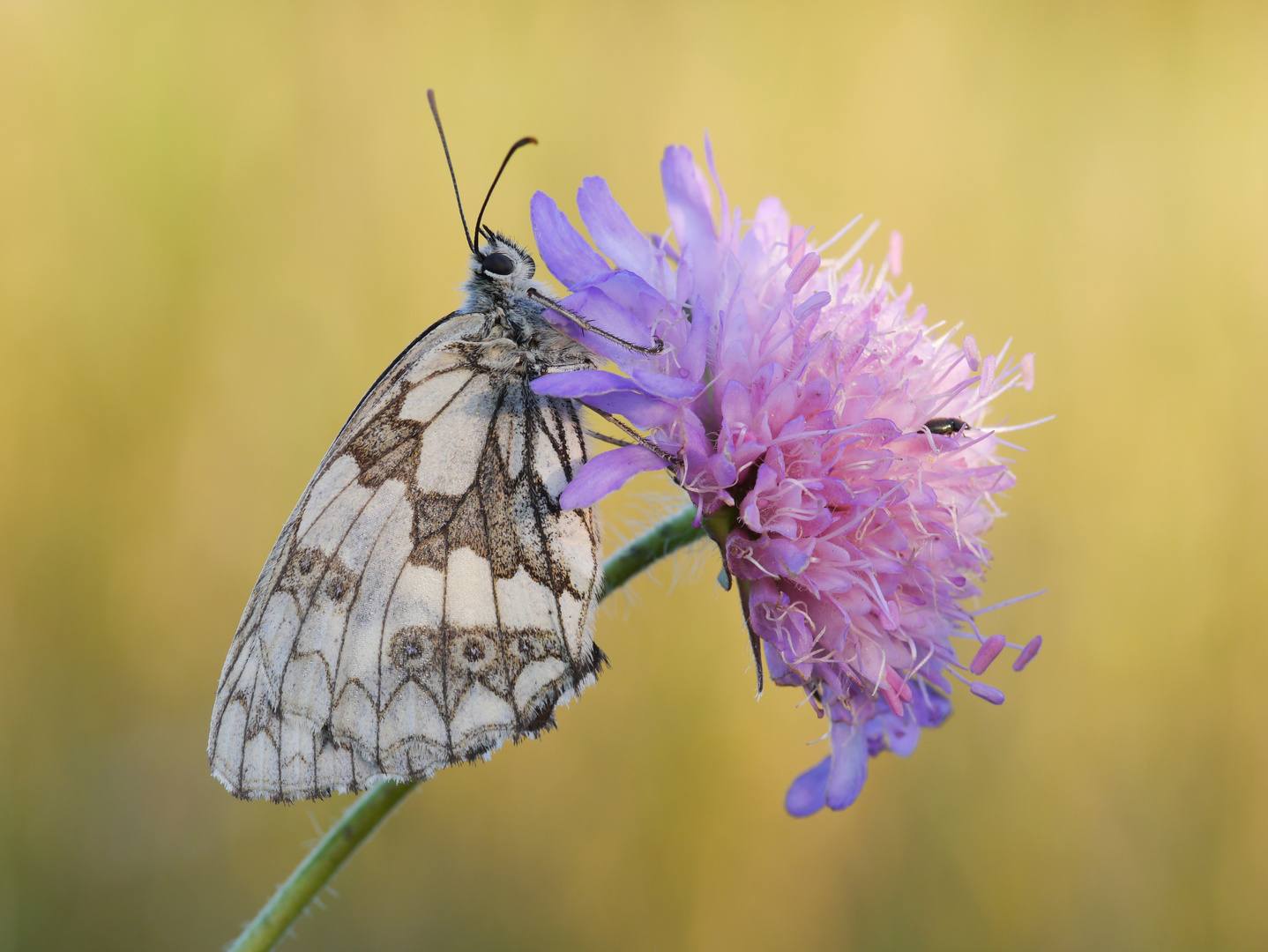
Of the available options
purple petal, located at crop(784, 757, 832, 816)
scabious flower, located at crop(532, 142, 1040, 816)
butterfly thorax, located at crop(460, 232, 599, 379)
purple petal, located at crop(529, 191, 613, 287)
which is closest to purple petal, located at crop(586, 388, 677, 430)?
scabious flower, located at crop(532, 142, 1040, 816)

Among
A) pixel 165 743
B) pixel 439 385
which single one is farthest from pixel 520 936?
pixel 439 385

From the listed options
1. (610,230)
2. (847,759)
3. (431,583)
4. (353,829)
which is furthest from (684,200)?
(353,829)

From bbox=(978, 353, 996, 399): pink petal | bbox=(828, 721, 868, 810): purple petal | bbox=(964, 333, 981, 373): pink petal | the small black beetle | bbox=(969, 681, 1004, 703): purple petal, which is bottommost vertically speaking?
bbox=(828, 721, 868, 810): purple petal

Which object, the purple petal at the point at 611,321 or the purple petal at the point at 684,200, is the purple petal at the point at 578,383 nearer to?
the purple petal at the point at 611,321

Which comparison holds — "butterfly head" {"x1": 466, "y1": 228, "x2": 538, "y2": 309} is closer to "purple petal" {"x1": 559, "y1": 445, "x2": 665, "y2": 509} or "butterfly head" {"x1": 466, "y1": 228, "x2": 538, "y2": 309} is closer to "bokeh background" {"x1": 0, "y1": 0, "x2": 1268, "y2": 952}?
"purple petal" {"x1": 559, "y1": 445, "x2": 665, "y2": 509}

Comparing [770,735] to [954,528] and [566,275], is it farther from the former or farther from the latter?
[566,275]

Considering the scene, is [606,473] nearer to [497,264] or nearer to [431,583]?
[431,583]

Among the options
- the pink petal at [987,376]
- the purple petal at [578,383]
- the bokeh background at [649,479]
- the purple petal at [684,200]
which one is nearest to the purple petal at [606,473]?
the purple petal at [578,383]
